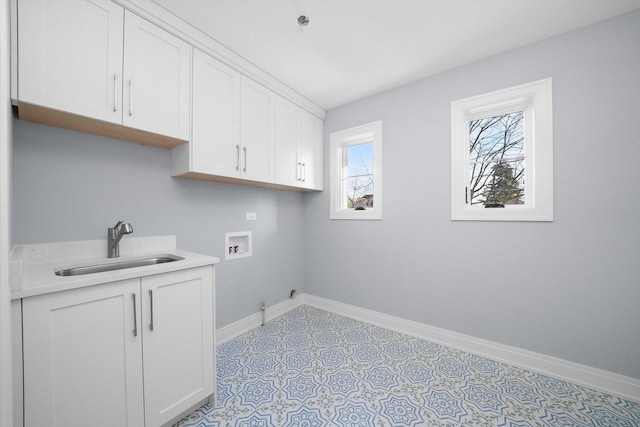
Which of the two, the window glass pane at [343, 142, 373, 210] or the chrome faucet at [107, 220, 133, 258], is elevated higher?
the window glass pane at [343, 142, 373, 210]

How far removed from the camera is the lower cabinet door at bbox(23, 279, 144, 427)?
0.96 metres

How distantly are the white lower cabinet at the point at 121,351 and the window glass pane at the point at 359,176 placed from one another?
6.24ft

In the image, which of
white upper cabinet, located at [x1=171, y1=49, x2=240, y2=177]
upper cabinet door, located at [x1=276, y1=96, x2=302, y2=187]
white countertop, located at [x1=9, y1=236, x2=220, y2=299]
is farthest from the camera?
upper cabinet door, located at [x1=276, y1=96, x2=302, y2=187]

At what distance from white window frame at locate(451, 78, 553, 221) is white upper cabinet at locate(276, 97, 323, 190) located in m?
1.47

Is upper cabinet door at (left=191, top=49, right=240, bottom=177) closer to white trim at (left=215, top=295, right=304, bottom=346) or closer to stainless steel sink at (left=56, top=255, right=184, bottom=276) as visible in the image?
stainless steel sink at (left=56, top=255, right=184, bottom=276)

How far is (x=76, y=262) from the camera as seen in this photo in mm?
1492

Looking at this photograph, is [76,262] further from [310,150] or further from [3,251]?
[310,150]

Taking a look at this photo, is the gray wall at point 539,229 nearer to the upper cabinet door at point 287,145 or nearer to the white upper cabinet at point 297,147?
the white upper cabinet at point 297,147

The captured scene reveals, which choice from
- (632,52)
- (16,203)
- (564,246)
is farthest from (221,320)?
(632,52)

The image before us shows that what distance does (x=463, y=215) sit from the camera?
2.18 metres

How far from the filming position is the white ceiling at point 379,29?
1580mm

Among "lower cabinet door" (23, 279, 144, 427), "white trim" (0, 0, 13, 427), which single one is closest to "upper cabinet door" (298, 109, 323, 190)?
"lower cabinet door" (23, 279, 144, 427)

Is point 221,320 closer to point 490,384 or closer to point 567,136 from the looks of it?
point 490,384

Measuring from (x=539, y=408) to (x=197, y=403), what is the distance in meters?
2.11
